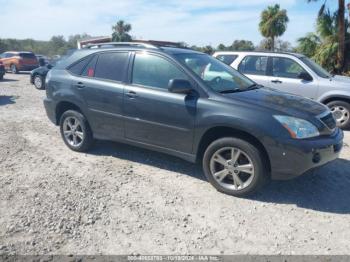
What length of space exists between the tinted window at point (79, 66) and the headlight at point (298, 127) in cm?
317

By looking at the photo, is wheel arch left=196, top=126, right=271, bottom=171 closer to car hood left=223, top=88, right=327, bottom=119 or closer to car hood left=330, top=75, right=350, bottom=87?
car hood left=223, top=88, right=327, bottom=119

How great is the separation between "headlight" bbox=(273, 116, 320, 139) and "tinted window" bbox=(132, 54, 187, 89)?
1369 mm

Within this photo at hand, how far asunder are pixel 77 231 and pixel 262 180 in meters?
2.12

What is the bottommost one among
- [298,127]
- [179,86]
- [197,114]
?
[298,127]

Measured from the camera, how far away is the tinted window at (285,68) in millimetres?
7816

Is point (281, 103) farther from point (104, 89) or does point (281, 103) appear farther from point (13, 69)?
point (13, 69)

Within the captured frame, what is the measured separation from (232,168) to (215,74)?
1429mm

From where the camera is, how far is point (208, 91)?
4.17m

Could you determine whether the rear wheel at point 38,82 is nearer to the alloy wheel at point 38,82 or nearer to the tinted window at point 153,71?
the alloy wheel at point 38,82

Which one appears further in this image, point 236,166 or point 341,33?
point 341,33

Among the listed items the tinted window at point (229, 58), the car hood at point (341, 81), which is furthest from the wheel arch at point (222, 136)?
the tinted window at point (229, 58)

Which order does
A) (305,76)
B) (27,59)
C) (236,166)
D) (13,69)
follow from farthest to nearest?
(13,69) → (27,59) → (305,76) → (236,166)

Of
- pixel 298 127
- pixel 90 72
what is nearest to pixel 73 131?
pixel 90 72

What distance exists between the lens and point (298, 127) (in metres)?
3.75
